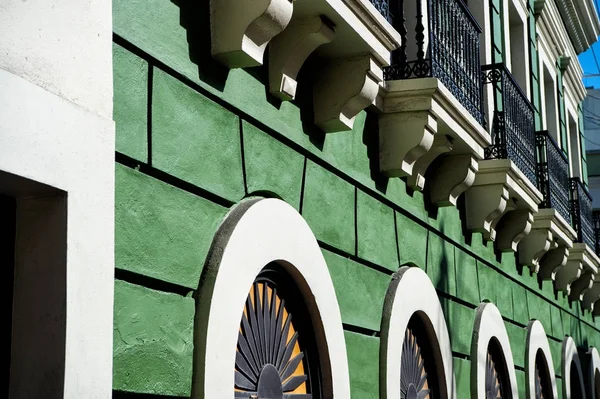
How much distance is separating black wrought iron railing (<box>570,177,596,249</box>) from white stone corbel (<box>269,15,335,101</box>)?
369 inches

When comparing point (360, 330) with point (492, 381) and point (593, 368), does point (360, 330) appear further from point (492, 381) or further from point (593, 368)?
point (593, 368)

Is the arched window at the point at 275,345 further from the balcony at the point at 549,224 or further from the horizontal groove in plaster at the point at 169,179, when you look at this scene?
the balcony at the point at 549,224

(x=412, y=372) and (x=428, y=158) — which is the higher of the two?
(x=428, y=158)

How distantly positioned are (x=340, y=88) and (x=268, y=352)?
151 cm

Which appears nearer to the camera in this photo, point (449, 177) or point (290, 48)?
point (290, 48)

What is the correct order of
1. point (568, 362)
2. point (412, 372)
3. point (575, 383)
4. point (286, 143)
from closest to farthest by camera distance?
point (286, 143), point (412, 372), point (568, 362), point (575, 383)

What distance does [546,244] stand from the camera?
36.9 ft

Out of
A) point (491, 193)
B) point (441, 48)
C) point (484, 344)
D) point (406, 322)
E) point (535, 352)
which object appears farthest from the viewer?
point (535, 352)

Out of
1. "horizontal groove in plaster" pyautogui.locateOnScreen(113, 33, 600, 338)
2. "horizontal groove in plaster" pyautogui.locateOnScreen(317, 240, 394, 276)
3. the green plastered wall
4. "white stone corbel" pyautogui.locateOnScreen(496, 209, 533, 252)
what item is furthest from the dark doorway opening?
"white stone corbel" pyautogui.locateOnScreen(496, 209, 533, 252)

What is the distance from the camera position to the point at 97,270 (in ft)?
11.7

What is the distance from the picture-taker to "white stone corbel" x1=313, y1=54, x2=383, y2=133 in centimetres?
575

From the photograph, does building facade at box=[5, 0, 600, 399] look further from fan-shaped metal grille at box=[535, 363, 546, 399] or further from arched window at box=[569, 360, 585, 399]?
arched window at box=[569, 360, 585, 399]

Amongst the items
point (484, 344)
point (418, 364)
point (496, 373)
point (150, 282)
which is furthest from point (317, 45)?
point (496, 373)

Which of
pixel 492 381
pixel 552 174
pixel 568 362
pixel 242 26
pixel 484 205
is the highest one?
pixel 552 174
